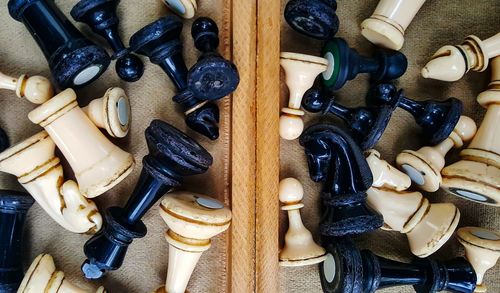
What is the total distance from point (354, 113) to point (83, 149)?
1.63 ft

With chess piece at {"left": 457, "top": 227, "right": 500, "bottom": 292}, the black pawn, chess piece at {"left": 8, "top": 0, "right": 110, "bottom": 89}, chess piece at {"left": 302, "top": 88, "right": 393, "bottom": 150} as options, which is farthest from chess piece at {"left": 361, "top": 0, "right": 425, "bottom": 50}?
chess piece at {"left": 8, "top": 0, "right": 110, "bottom": 89}

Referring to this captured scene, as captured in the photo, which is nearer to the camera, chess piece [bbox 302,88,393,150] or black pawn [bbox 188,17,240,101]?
black pawn [bbox 188,17,240,101]

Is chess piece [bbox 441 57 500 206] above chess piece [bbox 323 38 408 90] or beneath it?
beneath

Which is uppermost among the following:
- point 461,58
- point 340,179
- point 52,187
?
point 461,58

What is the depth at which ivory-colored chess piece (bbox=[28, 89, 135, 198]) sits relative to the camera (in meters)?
0.87

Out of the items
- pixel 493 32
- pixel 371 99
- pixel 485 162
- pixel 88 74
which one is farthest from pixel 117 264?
pixel 493 32

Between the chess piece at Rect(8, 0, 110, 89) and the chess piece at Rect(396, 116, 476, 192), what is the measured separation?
59cm

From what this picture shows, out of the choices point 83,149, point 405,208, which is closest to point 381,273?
point 405,208

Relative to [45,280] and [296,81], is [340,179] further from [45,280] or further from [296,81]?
[45,280]

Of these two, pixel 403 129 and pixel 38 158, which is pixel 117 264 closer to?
Answer: pixel 38 158

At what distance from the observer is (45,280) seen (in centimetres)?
91

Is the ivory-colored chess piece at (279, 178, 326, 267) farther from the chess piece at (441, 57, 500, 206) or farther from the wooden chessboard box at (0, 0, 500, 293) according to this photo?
the chess piece at (441, 57, 500, 206)

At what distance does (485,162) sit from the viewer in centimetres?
96

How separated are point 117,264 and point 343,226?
41cm
